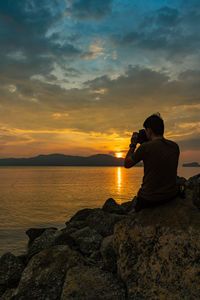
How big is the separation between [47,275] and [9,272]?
2389mm

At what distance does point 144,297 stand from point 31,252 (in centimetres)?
654

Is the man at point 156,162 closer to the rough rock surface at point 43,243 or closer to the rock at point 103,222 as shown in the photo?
the rough rock surface at point 43,243

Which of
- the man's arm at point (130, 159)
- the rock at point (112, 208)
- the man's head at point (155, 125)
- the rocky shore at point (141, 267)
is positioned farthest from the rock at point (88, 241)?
the rock at point (112, 208)

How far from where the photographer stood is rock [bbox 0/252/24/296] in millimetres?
7537

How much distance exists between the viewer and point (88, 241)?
9.60m

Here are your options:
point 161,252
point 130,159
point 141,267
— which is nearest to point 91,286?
point 141,267

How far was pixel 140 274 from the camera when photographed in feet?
16.6

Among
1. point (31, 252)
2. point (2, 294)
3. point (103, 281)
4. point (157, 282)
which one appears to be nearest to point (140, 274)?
point (157, 282)

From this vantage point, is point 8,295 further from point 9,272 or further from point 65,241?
point 65,241

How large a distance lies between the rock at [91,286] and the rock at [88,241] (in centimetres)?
368

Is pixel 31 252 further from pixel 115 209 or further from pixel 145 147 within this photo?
pixel 115 209

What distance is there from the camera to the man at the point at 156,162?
16.7 ft

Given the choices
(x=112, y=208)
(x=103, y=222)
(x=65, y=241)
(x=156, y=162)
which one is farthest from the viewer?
(x=112, y=208)

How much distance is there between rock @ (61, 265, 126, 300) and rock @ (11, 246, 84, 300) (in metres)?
0.70
